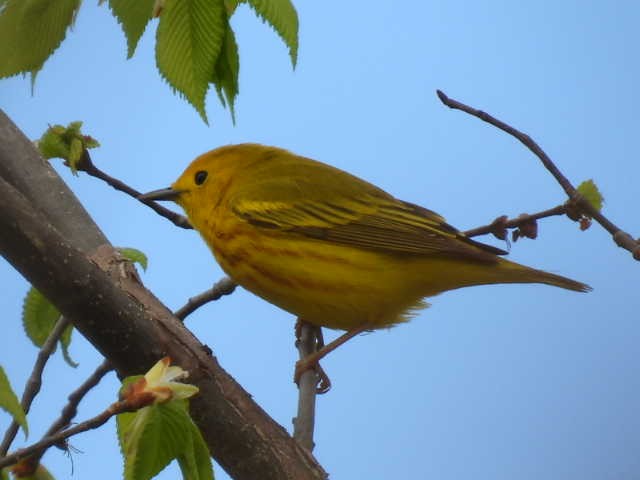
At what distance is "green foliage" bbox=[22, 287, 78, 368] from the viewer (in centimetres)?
270

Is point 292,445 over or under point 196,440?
over

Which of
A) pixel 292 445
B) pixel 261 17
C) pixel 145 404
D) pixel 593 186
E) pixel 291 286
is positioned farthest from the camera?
pixel 291 286

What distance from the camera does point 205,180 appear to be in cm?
373

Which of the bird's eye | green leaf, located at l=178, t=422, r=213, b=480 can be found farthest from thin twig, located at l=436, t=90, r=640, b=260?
the bird's eye

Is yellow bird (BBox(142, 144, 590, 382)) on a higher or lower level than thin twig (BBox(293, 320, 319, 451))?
higher

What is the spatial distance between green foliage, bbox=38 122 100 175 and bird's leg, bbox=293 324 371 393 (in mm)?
948

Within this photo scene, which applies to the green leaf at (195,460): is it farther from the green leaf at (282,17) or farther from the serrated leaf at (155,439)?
the green leaf at (282,17)

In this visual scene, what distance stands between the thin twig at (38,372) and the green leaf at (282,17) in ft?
3.74

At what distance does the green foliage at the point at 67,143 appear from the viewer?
2650 millimetres

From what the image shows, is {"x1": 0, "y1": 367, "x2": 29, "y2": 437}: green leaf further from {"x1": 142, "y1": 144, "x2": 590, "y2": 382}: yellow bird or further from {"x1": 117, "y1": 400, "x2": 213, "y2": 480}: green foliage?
{"x1": 142, "y1": 144, "x2": 590, "y2": 382}: yellow bird

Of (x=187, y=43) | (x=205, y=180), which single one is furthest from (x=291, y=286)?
(x=187, y=43)

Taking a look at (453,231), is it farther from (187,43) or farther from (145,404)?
(145,404)

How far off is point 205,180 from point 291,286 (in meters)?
0.82

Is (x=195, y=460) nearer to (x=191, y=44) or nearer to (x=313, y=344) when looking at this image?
(x=191, y=44)
